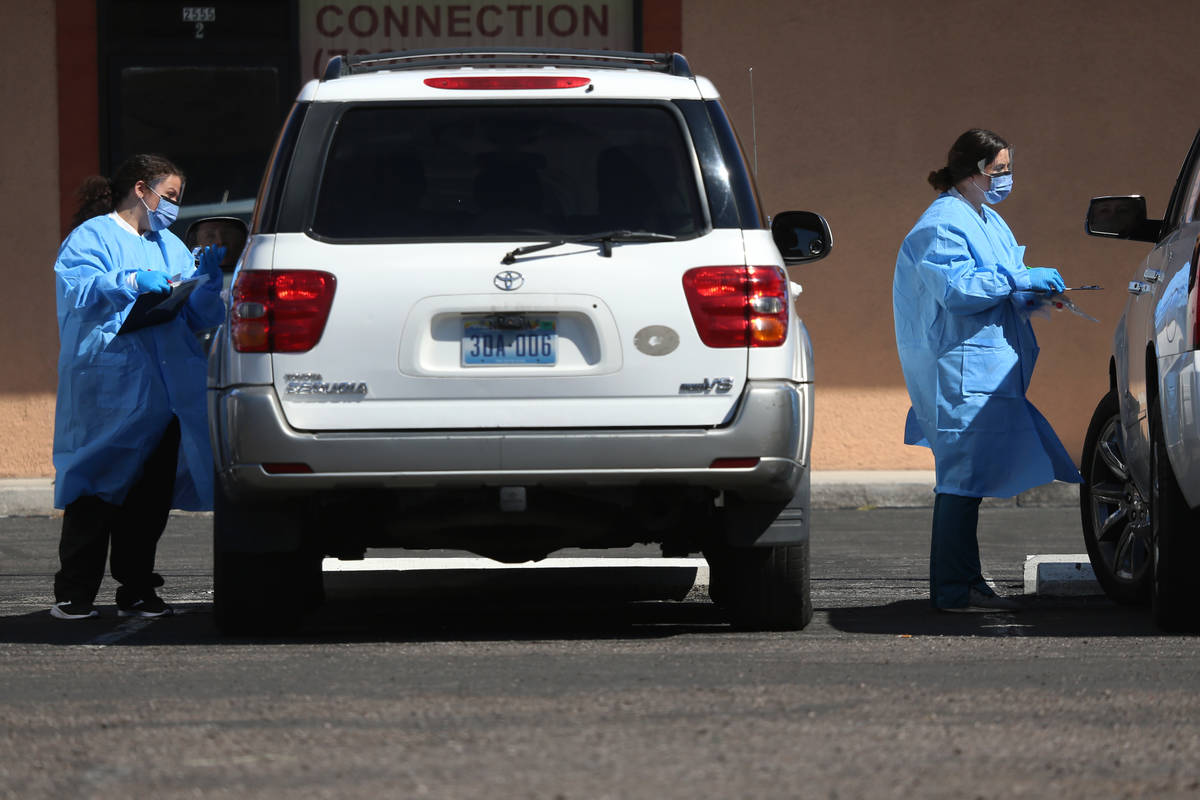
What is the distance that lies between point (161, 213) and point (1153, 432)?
3664 millimetres

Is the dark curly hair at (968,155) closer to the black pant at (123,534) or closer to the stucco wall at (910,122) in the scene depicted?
the black pant at (123,534)

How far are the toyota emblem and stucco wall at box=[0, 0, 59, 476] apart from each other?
346 inches

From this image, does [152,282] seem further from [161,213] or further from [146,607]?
[146,607]

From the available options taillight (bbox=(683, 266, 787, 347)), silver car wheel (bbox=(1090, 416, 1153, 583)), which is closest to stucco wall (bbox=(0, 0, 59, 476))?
silver car wheel (bbox=(1090, 416, 1153, 583))

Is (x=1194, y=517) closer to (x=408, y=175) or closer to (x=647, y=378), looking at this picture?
(x=647, y=378)

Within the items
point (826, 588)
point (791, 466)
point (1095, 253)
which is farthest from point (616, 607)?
point (1095, 253)

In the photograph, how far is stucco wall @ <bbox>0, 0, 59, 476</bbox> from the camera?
1398cm

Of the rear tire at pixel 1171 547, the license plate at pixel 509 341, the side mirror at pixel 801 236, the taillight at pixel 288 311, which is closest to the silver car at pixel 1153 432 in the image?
the rear tire at pixel 1171 547

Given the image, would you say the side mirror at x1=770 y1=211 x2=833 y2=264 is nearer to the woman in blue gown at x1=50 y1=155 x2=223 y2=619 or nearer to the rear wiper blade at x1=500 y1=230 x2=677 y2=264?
the rear wiper blade at x1=500 y1=230 x2=677 y2=264

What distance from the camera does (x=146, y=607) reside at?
7.56 m

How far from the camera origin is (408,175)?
610cm

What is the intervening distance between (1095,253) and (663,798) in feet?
36.8

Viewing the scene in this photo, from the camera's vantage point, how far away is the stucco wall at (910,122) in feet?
46.8

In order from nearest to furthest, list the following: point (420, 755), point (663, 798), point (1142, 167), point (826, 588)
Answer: point (663, 798) < point (420, 755) < point (826, 588) < point (1142, 167)
